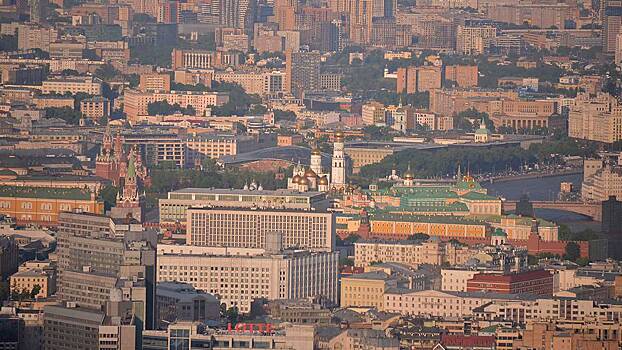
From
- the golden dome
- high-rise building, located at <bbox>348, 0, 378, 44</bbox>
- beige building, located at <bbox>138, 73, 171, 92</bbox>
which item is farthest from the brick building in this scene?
high-rise building, located at <bbox>348, 0, 378, 44</bbox>

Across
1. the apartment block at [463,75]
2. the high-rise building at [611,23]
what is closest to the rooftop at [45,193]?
the apartment block at [463,75]

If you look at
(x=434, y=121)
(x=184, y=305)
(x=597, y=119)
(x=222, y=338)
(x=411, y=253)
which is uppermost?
(x=222, y=338)

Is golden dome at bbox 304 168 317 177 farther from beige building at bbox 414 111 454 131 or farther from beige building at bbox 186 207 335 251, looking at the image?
beige building at bbox 414 111 454 131

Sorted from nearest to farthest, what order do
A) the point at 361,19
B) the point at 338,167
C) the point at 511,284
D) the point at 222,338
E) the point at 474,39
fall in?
the point at 222,338
the point at 511,284
the point at 338,167
the point at 474,39
the point at 361,19

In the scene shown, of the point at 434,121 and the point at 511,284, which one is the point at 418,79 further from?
the point at 511,284

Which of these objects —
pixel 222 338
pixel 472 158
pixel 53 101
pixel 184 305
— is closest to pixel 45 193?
pixel 184 305

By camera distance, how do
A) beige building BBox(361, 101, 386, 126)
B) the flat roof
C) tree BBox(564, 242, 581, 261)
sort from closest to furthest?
tree BBox(564, 242, 581, 261)
the flat roof
beige building BBox(361, 101, 386, 126)

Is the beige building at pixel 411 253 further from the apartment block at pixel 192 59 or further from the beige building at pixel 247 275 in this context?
the apartment block at pixel 192 59
